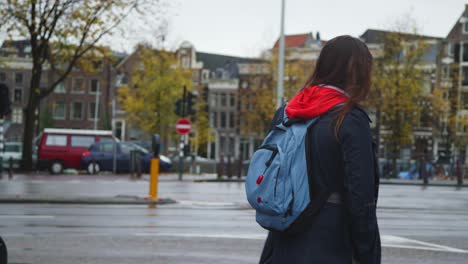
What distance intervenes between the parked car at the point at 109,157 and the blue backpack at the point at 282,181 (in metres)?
33.0

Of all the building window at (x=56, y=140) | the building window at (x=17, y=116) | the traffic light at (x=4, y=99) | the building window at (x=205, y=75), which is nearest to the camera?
the traffic light at (x=4, y=99)

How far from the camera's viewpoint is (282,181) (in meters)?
3.64

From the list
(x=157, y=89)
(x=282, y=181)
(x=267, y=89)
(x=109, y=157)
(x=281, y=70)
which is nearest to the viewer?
(x=282, y=181)

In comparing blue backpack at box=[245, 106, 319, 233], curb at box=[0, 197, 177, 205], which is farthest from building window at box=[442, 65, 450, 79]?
blue backpack at box=[245, 106, 319, 233]

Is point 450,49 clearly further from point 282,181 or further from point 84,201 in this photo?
point 282,181

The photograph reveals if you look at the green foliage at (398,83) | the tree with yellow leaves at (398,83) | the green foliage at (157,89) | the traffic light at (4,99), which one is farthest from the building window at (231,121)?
the traffic light at (4,99)

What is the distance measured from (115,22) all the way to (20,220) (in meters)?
24.7

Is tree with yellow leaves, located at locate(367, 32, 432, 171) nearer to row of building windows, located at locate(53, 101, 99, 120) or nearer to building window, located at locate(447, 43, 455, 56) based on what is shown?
building window, located at locate(447, 43, 455, 56)

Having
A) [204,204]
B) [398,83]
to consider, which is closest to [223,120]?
[398,83]

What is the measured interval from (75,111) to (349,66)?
83550 millimetres

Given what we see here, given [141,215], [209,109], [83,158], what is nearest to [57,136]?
[83,158]

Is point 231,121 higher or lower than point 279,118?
higher

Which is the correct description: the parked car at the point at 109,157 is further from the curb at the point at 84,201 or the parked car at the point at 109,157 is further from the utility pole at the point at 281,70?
the curb at the point at 84,201

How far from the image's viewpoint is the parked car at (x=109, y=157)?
3709cm
